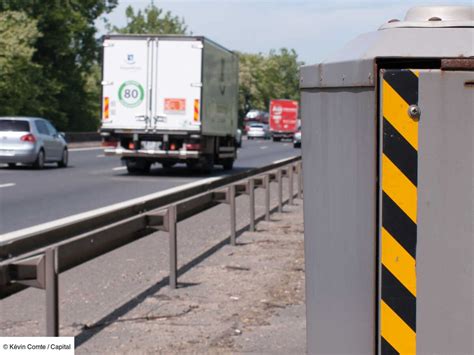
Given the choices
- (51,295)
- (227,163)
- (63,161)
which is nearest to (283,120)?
(227,163)

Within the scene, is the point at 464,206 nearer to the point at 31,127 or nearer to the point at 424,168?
the point at 424,168

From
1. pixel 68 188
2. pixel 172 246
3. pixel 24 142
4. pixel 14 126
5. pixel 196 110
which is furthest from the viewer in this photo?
pixel 14 126

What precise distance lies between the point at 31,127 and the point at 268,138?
70414 mm

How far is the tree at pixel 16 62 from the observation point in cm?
5734

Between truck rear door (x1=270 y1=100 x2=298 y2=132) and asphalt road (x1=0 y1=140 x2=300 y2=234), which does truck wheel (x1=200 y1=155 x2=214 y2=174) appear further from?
truck rear door (x1=270 y1=100 x2=298 y2=132)

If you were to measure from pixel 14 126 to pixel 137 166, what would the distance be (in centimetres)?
367

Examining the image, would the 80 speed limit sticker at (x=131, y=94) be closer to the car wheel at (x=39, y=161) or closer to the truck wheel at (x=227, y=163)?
the car wheel at (x=39, y=161)

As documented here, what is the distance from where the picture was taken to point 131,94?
27812 mm

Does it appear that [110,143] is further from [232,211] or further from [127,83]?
[232,211]

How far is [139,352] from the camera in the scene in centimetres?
684

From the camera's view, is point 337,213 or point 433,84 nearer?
point 433,84

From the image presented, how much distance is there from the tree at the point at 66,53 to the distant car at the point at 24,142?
36.2m

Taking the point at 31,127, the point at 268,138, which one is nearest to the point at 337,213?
the point at 31,127

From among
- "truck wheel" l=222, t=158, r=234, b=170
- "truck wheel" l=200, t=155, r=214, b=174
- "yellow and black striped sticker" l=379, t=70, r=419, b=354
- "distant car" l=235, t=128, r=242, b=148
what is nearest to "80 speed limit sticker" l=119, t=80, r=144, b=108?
"truck wheel" l=200, t=155, r=214, b=174
